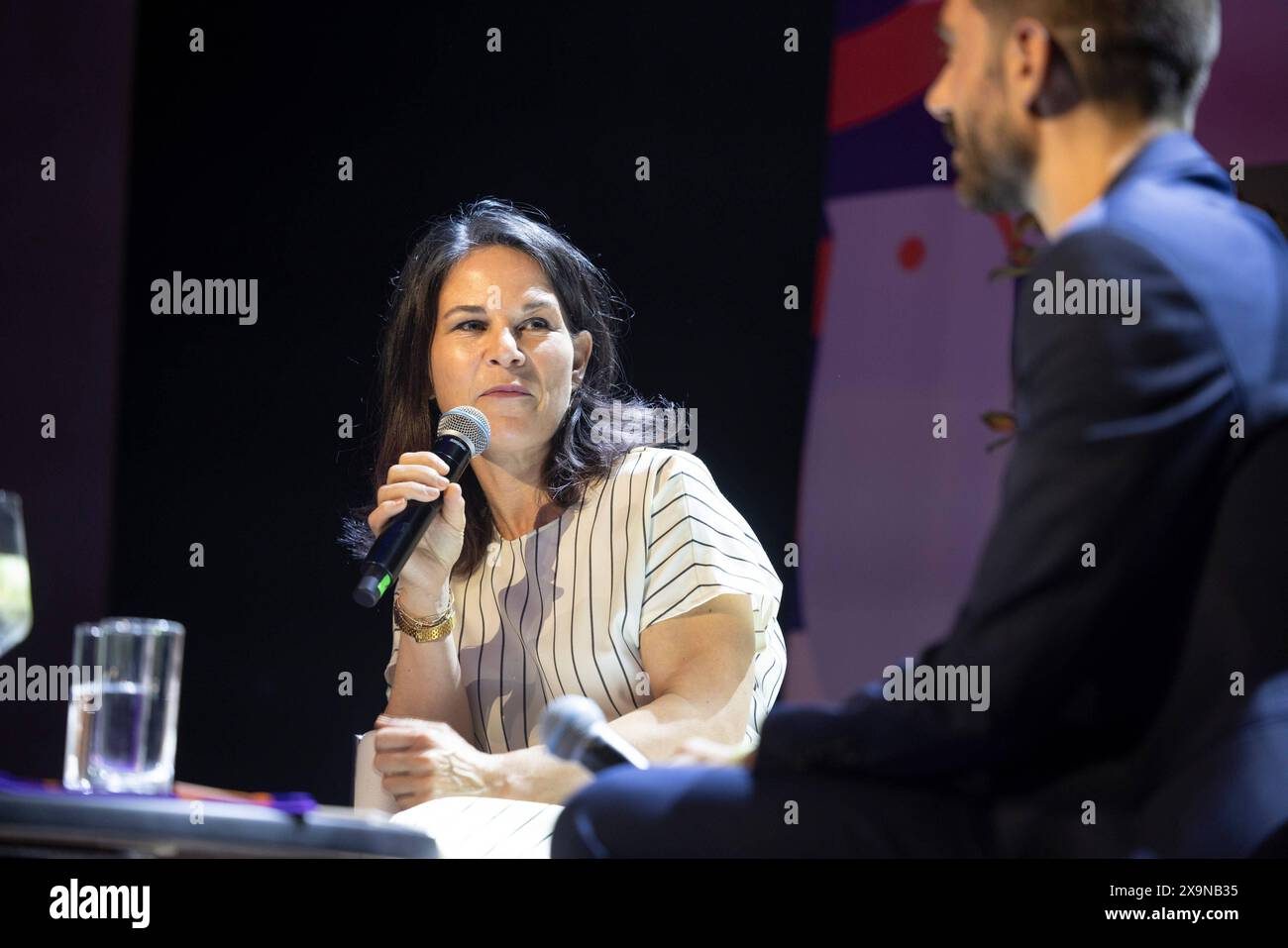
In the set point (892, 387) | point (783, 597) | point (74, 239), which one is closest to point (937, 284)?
point (892, 387)

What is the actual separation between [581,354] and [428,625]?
25.5 inches

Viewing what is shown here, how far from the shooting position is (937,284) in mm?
2678

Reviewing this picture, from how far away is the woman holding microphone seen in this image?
2.29 metres

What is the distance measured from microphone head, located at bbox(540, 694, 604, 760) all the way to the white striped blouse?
0.81 metres

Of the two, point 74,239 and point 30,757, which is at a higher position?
point 74,239

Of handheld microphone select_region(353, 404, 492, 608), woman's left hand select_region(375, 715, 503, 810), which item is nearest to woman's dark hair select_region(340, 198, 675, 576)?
handheld microphone select_region(353, 404, 492, 608)

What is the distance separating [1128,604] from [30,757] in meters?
2.33

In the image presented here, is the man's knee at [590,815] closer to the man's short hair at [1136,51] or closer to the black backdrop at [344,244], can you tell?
the man's short hair at [1136,51]

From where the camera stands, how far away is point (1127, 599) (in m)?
1.28

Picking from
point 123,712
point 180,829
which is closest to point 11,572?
point 123,712

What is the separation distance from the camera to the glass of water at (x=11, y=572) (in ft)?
4.92

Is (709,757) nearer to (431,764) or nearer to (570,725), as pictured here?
(570,725)

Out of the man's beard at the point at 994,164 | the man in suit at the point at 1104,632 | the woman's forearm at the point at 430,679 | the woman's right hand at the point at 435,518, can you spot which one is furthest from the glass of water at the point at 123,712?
the man's beard at the point at 994,164
